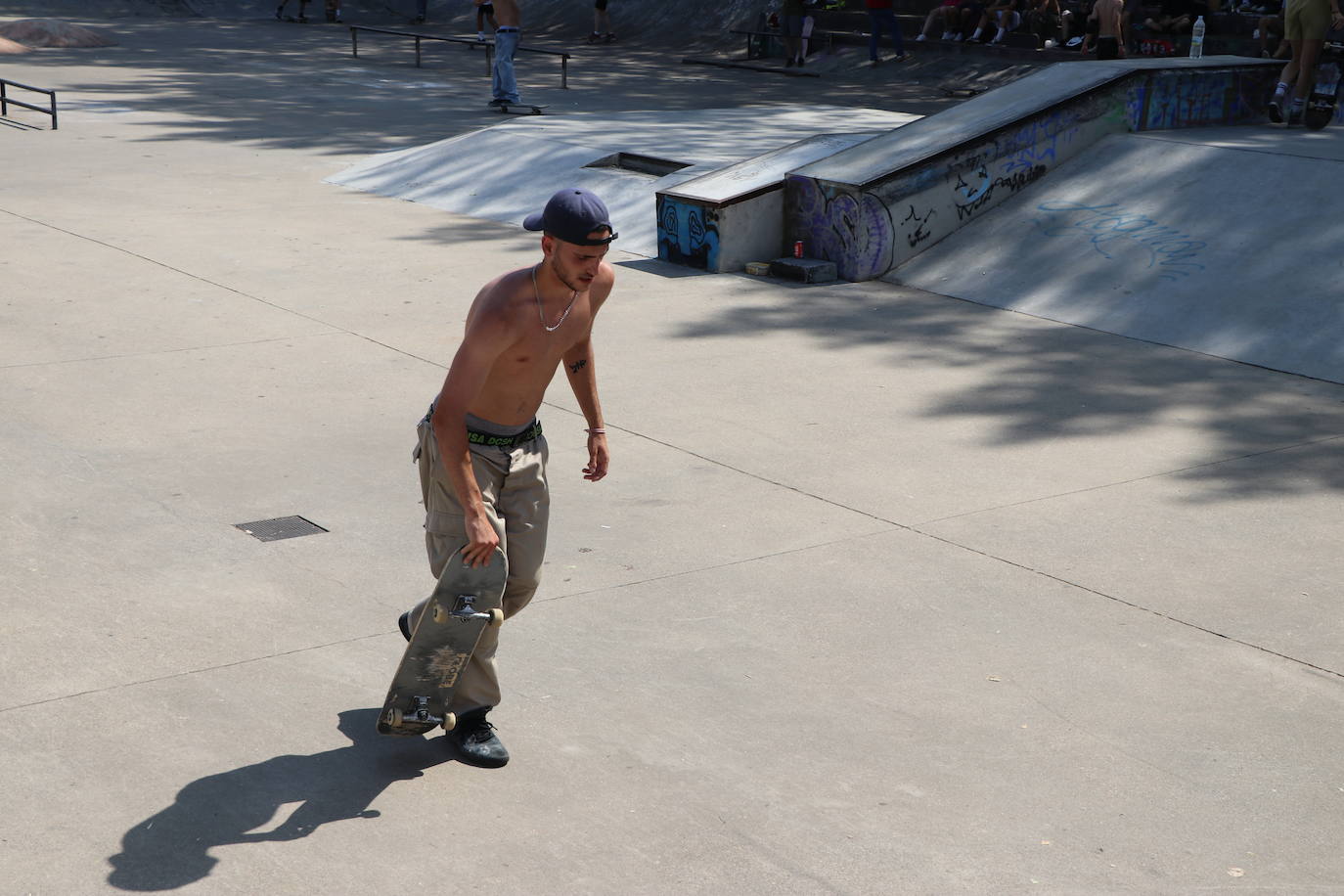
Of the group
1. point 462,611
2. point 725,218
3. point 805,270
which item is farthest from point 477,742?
point 725,218

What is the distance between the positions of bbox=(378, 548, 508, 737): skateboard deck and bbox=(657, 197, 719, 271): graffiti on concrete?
25.1 ft

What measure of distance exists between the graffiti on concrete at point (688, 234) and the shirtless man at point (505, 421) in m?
7.19

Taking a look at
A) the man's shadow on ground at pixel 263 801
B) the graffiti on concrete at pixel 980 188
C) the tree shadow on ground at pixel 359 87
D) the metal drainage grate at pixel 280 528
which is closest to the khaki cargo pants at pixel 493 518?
the man's shadow on ground at pixel 263 801

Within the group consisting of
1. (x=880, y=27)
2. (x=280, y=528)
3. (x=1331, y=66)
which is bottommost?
(x=280, y=528)

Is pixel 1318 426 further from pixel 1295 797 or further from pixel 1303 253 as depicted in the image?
pixel 1295 797

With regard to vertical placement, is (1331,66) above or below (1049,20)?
below

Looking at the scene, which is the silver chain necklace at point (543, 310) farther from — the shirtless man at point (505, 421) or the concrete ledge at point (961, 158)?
the concrete ledge at point (961, 158)

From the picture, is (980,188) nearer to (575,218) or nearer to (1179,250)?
(1179,250)

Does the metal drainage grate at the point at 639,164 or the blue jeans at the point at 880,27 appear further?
the blue jeans at the point at 880,27

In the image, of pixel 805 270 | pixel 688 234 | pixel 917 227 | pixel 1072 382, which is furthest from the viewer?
pixel 688 234

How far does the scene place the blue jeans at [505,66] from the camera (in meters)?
18.9

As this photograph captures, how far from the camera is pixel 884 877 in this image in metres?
3.69

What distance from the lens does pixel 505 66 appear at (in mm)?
19422

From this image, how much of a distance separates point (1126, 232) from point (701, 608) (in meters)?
6.85
